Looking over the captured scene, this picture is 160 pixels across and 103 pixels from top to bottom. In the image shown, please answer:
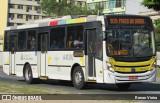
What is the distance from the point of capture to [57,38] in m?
21.6

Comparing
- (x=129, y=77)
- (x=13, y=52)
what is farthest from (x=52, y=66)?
(x=129, y=77)

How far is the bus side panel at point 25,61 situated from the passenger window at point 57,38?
1.88 metres

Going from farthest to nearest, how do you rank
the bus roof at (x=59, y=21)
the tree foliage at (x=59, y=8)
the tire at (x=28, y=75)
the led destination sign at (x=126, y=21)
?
the tree foliage at (x=59, y=8) → the tire at (x=28, y=75) → the bus roof at (x=59, y=21) → the led destination sign at (x=126, y=21)

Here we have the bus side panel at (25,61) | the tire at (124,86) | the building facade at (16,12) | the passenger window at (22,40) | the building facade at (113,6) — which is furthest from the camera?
the building facade at (16,12)

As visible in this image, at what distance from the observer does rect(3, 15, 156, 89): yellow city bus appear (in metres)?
18.4

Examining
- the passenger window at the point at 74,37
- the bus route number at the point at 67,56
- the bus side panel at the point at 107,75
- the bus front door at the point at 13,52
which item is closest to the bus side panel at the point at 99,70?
the bus side panel at the point at 107,75

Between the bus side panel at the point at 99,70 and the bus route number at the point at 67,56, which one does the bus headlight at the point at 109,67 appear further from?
the bus route number at the point at 67,56

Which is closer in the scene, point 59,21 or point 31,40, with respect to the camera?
point 59,21

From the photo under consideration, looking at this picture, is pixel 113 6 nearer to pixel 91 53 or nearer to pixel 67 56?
pixel 67 56

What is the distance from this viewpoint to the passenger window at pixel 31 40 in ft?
78.1

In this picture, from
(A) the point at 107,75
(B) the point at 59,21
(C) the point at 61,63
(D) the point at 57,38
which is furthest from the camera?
(B) the point at 59,21

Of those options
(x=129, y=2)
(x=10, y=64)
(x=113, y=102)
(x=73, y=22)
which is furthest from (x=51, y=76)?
(x=129, y=2)

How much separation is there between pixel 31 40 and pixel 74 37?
14.3 ft

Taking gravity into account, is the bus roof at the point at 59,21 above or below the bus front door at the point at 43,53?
above
